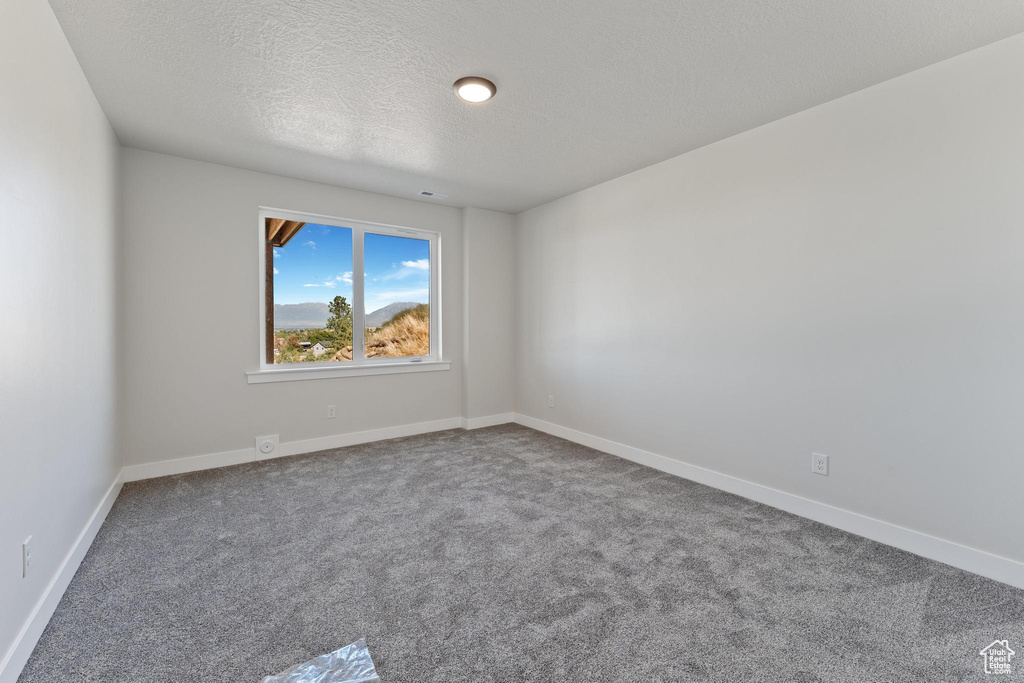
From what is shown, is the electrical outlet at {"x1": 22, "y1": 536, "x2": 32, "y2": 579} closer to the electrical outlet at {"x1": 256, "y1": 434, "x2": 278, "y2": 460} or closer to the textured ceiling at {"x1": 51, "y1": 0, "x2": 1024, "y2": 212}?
the textured ceiling at {"x1": 51, "y1": 0, "x2": 1024, "y2": 212}

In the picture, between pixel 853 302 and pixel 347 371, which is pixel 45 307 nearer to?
pixel 347 371

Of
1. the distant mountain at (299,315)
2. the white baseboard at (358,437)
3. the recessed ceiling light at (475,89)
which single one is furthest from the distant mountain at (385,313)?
the recessed ceiling light at (475,89)

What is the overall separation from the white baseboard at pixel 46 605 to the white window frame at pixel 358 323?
157 centimetres

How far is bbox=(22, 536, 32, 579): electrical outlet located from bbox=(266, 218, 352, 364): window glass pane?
8.09 ft

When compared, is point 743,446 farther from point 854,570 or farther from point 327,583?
point 327,583

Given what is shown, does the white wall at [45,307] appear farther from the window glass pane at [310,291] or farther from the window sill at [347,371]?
the window glass pane at [310,291]

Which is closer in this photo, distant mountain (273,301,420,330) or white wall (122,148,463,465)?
white wall (122,148,463,465)

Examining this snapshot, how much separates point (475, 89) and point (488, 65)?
192 millimetres

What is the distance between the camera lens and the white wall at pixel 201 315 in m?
3.33

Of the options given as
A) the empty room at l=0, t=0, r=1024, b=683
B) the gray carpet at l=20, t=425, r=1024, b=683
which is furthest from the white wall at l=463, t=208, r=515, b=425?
the gray carpet at l=20, t=425, r=1024, b=683

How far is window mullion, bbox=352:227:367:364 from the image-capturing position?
14.3ft

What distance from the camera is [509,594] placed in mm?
1936

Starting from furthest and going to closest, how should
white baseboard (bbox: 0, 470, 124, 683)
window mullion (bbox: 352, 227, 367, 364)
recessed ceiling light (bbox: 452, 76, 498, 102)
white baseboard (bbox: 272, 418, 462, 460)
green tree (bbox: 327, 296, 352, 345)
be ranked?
window mullion (bbox: 352, 227, 367, 364)
green tree (bbox: 327, 296, 352, 345)
white baseboard (bbox: 272, 418, 462, 460)
recessed ceiling light (bbox: 452, 76, 498, 102)
white baseboard (bbox: 0, 470, 124, 683)

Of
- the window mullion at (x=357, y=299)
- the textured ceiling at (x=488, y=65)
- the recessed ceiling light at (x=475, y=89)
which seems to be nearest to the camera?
the textured ceiling at (x=488, y=65)
